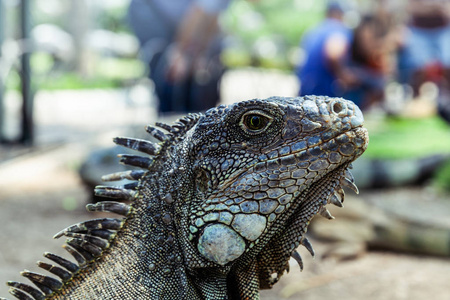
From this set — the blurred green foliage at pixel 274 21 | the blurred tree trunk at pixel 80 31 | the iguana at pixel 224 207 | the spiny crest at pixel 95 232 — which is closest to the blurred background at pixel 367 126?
the spiny crest at pixel 95 232

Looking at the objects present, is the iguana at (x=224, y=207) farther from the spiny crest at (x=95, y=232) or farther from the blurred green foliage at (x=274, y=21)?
the blurred green foliage at (x=274, y=21)

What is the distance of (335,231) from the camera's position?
20.2 feet

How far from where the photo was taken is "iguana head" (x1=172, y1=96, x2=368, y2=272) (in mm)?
1989

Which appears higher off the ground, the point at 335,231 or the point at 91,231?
the point at 91,231

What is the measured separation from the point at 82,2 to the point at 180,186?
2517 cm

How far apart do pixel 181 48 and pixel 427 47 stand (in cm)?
571

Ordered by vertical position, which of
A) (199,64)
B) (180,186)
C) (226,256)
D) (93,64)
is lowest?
(226,256)

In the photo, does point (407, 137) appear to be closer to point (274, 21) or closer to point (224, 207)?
→ point (224, 207)

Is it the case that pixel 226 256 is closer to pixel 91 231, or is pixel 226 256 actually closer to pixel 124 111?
pixel 91 231

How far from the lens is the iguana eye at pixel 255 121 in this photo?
2047 mm

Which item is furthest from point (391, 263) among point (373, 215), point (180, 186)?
point (180, 186)

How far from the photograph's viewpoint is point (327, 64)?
7.86 meters

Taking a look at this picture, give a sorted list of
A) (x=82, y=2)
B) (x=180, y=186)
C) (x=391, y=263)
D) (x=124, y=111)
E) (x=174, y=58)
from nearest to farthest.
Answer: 1. (x=180, y=186)
2. (x=391, y=263)
3. (x=174, y=58)
4. (x=124, y=111)
5. (x=82, y=2)

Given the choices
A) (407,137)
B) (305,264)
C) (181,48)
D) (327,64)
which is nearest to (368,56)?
(327,64)
